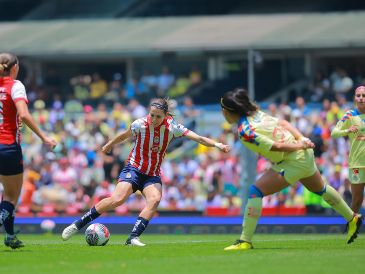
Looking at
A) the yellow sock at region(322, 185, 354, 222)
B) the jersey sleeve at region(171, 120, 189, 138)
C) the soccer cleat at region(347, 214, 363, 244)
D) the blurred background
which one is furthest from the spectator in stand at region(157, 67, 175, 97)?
the yellow sock at region(322, 185, 354, 222)

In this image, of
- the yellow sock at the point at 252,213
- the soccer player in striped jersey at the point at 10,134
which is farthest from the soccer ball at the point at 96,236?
the yellow sock at the point at 252,213

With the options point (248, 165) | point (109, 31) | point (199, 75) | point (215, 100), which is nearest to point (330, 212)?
point (248, 165)

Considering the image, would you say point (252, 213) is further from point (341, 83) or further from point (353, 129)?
point (341, 83)

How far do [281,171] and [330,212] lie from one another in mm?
10183

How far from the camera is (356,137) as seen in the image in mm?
14328

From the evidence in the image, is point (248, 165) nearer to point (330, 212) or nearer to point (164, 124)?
point (330, 212)

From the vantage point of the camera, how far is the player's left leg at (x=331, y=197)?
11.7 metres

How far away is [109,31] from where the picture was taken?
3209 cm

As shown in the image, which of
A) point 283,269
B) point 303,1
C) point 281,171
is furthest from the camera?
Answer: point 303,1

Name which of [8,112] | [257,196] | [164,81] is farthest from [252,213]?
[164,81]

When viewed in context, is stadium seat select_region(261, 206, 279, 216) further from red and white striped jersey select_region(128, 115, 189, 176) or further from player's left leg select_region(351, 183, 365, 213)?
red and white striped jersey select_region(128, 115, 189, 176)

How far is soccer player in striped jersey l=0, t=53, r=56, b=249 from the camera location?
1141 centimetres

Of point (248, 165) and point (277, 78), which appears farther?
point (277, 78)

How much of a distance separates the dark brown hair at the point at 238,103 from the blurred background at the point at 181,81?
9.79 meters
